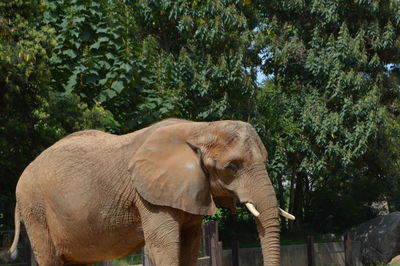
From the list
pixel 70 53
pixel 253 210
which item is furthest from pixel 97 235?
pixel 70 53

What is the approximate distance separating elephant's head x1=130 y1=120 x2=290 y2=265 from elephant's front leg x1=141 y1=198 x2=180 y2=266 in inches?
4.0

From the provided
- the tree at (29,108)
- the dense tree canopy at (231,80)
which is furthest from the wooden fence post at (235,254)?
the tree at (29,108)

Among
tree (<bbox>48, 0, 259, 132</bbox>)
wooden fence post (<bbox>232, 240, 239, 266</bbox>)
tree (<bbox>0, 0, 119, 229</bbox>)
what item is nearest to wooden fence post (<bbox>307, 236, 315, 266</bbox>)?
wooden fence post (<bbox>232, 240, 239, 266</bbox>)

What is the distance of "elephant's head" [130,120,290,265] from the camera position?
21.5ft

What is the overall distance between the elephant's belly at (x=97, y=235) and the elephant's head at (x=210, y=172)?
0.41 meters

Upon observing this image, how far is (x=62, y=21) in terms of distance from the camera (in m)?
16.0

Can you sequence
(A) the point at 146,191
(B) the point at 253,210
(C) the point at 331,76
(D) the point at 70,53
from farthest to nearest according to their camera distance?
1. (C) the point at 331,76
2. (D) the point at 70,53
3. (A) the point at 146,191
4. (B) the point at 253,210

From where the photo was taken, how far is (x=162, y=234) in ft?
21.9

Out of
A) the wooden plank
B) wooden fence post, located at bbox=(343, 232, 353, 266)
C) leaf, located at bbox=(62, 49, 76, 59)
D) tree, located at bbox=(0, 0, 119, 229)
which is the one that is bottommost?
the wooden plank

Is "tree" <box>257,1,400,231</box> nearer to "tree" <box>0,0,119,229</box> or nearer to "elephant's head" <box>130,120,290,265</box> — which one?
"tree" <box>0,0,119,229</box>

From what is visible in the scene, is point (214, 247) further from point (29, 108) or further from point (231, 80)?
point (231, 80)

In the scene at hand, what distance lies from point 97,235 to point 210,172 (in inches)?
46.2

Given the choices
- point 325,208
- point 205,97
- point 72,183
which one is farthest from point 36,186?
point 325,208

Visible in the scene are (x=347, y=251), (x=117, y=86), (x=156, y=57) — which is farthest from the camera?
(x=347, y=251)
